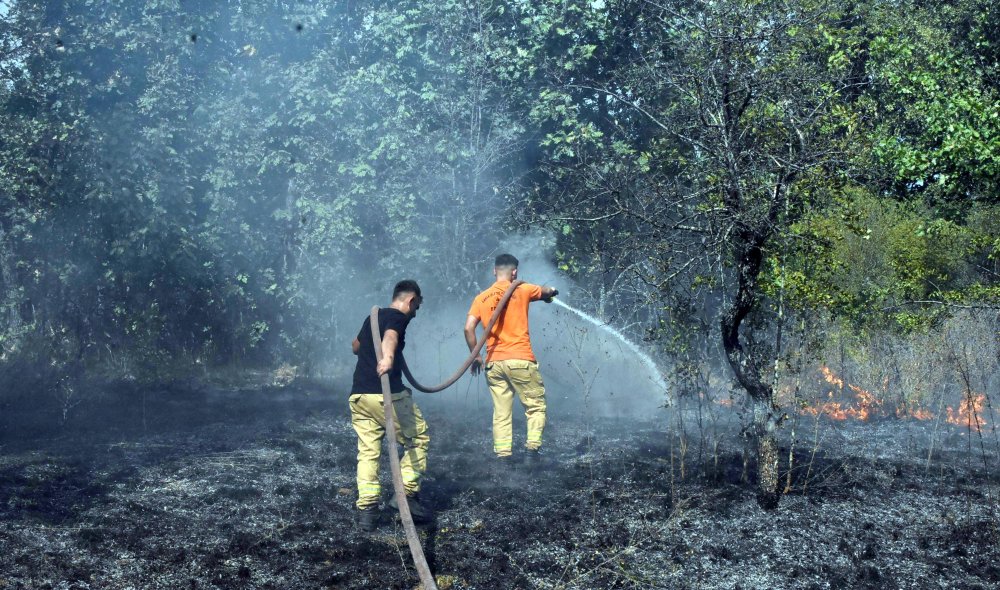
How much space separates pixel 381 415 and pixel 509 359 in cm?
197

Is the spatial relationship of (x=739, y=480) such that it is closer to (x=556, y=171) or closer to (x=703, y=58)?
(x=703, y=58)

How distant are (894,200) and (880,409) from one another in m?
2.95

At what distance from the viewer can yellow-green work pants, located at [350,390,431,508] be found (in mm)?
6855

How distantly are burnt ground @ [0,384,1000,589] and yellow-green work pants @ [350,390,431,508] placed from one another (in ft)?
1.08

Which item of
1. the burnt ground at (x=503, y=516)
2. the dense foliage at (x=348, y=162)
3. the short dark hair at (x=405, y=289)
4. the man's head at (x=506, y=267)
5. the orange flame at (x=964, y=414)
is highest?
the dense foliage at (x=348, y=162)

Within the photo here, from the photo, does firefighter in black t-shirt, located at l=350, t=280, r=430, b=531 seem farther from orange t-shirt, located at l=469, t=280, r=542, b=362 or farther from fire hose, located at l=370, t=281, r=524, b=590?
orange t-shirt, located at l=469, t=280, r=542, b=362

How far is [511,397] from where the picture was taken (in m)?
8.71

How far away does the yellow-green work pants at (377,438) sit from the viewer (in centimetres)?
686

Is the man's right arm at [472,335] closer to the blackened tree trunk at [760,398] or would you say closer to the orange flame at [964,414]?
the blackened tree trunk at [760,398]

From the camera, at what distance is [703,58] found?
273 inches

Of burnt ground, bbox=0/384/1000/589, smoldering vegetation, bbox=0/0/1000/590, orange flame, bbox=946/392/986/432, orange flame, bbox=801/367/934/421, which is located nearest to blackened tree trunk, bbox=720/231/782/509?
smoldering vegetation, bbox=0/0/1000/590

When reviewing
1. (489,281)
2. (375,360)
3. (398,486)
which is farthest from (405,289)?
(489,281)

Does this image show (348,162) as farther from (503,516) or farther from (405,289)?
(503,516)

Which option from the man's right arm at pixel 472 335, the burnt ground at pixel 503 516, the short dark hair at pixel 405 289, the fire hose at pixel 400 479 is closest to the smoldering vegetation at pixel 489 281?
the burnt ground at pixel 503 516
